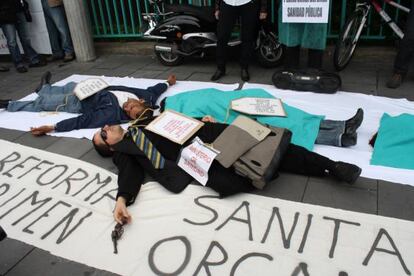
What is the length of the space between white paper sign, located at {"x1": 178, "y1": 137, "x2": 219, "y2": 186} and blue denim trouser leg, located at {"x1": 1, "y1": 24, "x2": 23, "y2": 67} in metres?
4.93

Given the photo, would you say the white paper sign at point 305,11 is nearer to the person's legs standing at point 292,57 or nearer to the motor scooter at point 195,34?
the person's legs standing at point 292,57

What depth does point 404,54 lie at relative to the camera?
446cm

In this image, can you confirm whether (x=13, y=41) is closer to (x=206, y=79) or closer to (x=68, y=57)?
(x=68, y=57)

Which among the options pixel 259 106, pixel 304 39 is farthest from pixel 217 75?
pixel 259 106

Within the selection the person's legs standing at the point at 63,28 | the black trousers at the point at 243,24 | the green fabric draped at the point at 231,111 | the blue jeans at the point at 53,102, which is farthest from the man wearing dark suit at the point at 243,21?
the person's legs standing at the point at 63,28

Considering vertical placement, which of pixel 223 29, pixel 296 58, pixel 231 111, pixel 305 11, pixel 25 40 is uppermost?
pixel 305 11

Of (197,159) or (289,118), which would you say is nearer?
(197,159)

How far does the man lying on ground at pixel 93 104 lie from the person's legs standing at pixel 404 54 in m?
2.68

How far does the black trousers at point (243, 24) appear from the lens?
4.86 metres

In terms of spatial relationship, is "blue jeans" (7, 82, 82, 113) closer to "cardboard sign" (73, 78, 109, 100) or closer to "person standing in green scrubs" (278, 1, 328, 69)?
"cardboard sign" (73, 78, 109, 100)

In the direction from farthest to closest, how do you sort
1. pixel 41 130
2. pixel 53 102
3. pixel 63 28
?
pixel 63 28 < pixel 53 102 < pixel 41 130

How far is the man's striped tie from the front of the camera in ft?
10.2

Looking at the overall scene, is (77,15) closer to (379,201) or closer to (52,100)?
(52,100)

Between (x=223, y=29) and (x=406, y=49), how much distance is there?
83.5 inches
